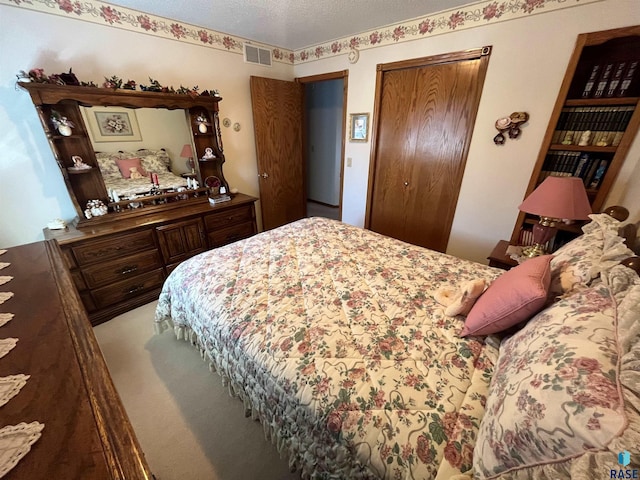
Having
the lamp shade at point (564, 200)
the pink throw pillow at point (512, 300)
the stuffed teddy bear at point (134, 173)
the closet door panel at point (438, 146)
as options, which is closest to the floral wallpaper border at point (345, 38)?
the closet door panel at point (438, 146)

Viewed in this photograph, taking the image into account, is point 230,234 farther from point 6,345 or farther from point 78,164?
point 6,345

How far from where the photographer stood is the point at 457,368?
0.91 m

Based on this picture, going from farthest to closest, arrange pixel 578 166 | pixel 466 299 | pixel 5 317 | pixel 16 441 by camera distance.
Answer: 1. pixel 578 166
2. pixel 466 299
3. pixel 5 317
4. pixel 16 441

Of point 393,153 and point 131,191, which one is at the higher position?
point 393,153

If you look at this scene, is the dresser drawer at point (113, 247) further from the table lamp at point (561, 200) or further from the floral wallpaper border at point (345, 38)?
the table lamp at point (561, 200)

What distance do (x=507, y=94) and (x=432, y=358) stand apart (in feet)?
7.17

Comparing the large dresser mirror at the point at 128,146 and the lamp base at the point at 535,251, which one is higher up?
the large dresser mirror at the point at 128,146

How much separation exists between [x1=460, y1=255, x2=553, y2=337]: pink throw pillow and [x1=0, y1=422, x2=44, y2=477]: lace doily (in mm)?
1298

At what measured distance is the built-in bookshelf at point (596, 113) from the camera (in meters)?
1.55

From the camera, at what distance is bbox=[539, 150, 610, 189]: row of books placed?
5.60ft

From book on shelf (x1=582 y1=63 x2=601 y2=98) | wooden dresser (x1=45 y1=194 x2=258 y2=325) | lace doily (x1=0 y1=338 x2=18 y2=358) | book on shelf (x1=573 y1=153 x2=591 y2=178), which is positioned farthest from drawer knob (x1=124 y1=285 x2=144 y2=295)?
book on shelf (x1=582 y1=63 x2=601 y2=98)

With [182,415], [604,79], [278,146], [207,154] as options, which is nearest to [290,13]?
[278,146]

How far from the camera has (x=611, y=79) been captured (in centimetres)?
160

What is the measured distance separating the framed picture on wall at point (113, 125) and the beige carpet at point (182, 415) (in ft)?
5.15
